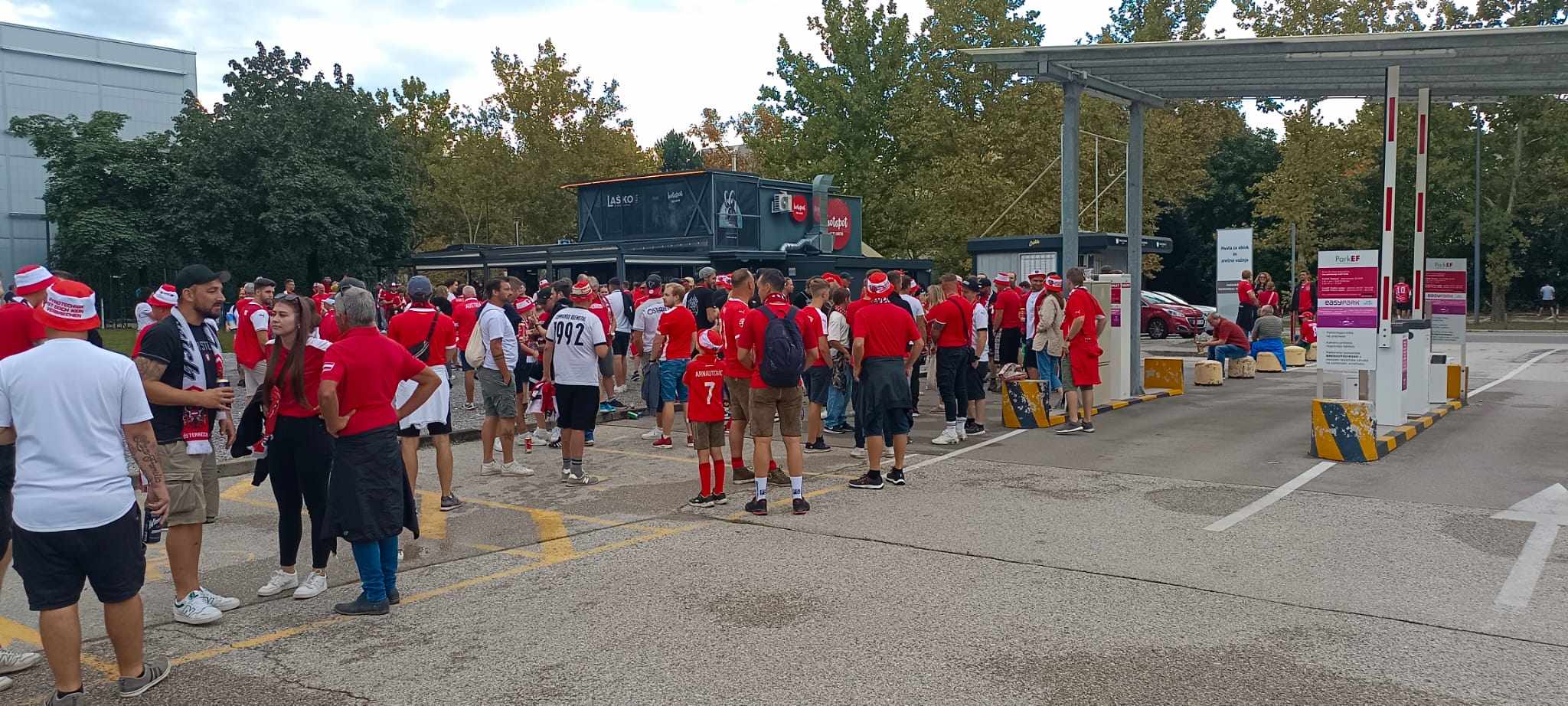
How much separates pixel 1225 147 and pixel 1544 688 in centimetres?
4549

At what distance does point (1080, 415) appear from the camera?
40.7ft

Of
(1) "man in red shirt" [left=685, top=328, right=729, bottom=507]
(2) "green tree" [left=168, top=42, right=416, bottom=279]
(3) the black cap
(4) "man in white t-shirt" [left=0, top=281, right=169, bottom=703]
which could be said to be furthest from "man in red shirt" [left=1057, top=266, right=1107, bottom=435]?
(2) "green tree" [left=168, top=42, right=416, bottom=279]

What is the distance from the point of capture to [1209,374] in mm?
16625

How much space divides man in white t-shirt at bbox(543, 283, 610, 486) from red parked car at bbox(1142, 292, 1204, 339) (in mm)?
22690

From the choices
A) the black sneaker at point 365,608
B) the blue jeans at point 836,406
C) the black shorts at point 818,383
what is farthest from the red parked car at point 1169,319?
the black sneaker at point 365,608

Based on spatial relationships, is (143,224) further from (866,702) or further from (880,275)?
(866,702)

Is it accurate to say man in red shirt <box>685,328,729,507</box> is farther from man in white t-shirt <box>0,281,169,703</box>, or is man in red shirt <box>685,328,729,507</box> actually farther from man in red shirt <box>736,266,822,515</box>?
man in white t-shirt <box>0,281,169,703</box>

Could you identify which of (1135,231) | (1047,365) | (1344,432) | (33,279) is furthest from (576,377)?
(1135,231)

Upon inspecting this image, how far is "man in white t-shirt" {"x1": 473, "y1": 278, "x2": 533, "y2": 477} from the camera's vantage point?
9.14 metres

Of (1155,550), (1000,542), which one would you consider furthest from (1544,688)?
(1000,542)

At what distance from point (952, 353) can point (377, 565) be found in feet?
22.3

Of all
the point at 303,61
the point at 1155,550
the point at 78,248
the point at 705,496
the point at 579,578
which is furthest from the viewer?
the point at 303,61

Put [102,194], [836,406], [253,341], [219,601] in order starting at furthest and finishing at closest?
[102,194], [836,406], [253,341], [219,601]

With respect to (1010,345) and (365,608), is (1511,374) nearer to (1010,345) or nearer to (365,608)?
(1010,345)
